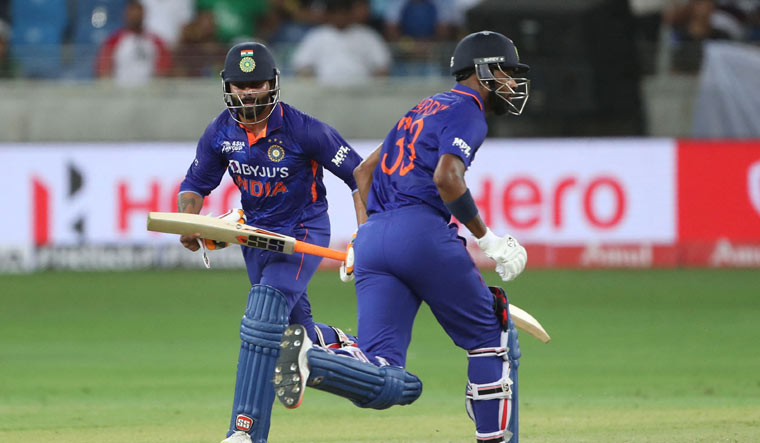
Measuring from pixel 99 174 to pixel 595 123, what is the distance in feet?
21.6

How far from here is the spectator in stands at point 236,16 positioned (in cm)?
1811

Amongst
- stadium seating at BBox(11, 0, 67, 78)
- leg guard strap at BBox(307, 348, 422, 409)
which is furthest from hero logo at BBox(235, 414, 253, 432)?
stadium seating at BBox(11, 0, 67, 78)

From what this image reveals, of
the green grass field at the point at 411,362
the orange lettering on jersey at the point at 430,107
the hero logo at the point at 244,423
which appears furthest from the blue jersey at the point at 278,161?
the green grass field at the point at 411,362

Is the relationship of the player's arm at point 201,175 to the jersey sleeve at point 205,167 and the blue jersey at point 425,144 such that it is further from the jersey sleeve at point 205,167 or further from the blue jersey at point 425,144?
the blue jersey at point 425,144

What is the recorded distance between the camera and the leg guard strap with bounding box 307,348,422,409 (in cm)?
514

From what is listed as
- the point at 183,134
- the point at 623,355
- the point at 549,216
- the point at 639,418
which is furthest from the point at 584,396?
the point at 183,134

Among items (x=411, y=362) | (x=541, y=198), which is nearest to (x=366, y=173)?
(x=411, y=362)

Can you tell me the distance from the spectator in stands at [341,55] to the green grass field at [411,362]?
3.36 meters

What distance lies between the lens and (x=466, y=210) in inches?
202

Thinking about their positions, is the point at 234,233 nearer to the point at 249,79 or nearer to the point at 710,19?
the point at 249,79

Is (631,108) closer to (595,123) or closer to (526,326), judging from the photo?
(595,123)

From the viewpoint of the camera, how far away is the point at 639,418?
7.40 m

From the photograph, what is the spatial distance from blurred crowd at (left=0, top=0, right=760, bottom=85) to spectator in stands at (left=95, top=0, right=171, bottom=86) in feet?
0.05

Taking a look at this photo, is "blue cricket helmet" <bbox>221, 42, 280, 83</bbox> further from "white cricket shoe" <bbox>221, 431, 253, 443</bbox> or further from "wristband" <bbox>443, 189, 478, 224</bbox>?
"white cricket shoe" <bbox>221, 431, 253, 443</bbox>
